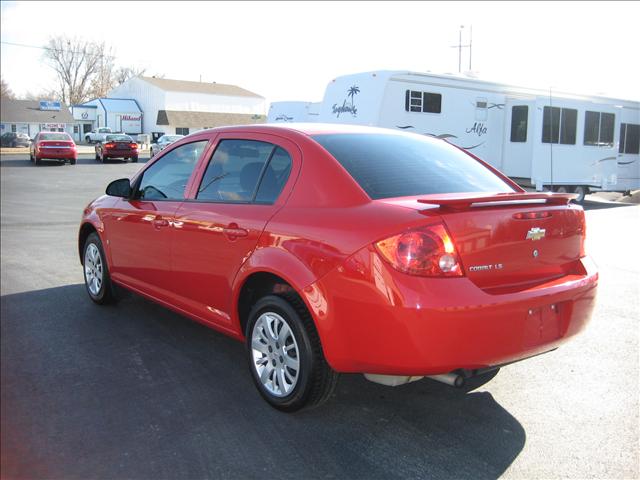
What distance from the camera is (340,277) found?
3.14 m

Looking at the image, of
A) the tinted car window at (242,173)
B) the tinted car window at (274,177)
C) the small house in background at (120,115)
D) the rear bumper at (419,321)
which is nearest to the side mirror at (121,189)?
the tinted car window at (242,173)

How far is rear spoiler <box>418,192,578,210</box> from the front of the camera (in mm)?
3072

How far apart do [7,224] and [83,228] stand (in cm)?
548

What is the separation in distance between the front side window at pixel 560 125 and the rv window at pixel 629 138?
7.25 feet

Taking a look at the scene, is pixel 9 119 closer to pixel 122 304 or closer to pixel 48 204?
pixel 122 304

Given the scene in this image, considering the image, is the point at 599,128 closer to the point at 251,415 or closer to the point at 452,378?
the point at 452,378

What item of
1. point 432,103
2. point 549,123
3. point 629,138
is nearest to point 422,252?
point 432,103

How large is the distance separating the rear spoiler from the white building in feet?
197

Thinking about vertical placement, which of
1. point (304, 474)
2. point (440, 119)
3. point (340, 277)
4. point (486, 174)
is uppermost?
point (440, 119)

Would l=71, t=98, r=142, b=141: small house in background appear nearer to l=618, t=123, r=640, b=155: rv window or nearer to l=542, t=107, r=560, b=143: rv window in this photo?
l=618, t=123, r=640, b=155: rv window

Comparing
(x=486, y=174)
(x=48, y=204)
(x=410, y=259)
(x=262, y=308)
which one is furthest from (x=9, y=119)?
(x=48, y=204)

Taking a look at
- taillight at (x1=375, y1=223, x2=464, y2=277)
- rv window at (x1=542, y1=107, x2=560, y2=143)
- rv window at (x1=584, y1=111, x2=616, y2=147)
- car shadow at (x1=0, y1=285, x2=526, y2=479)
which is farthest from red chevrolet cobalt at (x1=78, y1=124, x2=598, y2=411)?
rv window at (x1=584, y1=111, x2=616, y2=147)

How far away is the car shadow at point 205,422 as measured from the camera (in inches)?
117

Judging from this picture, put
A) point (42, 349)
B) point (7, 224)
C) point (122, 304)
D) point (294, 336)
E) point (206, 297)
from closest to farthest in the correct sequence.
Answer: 1. point (294, 336)
2. point (206, 297)
3. point (42, 349)
4. point (122, 304)
5. point (7, 224)
